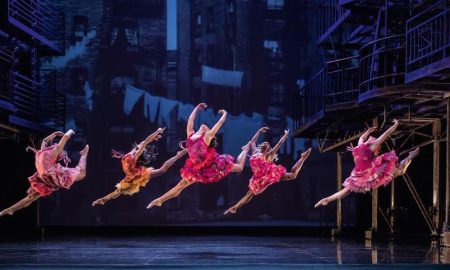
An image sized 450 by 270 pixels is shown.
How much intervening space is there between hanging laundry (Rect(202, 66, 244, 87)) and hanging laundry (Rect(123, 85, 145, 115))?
6.49 feet

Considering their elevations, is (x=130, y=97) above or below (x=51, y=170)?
above

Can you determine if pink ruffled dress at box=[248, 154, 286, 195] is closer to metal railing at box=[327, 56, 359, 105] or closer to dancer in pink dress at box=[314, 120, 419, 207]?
dancer in pink dress at box=[314, 120, 419, 207]

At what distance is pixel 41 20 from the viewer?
920 inches

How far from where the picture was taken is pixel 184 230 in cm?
2367

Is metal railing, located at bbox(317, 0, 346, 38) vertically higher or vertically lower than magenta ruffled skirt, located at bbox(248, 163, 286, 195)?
higher

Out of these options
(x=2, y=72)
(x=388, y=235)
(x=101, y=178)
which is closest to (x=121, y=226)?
(x=101, y=178)

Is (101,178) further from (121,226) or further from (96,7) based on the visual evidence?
(96,7)

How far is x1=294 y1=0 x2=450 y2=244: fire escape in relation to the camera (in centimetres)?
1574

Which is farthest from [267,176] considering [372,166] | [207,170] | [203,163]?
[372,166]

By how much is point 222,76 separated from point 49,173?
8000 millimetres

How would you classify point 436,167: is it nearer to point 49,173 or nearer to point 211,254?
point 211,254

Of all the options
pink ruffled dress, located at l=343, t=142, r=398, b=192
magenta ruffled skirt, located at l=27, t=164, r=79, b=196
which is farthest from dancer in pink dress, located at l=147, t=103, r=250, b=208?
pink ruffled dress, located at l=343, t=142, r=398, b=192

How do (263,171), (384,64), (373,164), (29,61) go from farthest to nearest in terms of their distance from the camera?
(29,61) → (263,171) → (384,64) → (373,164)

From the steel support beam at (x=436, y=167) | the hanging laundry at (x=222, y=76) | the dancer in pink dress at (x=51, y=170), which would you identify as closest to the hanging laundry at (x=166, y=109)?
the hanging laundry at (x=222, y=76)
